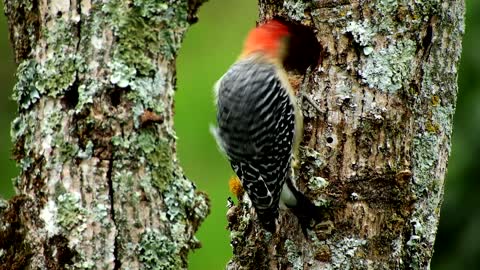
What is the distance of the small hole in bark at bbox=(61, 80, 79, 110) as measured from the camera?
14.1 ft

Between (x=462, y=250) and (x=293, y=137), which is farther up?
(x=293, y=137)

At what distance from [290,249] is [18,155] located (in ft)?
4.61

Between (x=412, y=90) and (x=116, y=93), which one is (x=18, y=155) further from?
(x=412, y=90)

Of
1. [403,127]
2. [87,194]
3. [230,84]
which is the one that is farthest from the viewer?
[230,84]

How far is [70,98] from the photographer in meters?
4.32

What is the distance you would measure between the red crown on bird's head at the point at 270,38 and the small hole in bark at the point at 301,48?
0.15 feet

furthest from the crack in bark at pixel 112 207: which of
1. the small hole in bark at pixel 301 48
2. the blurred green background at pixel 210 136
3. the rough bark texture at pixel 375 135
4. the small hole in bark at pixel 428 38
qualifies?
the blurred green background at pixel 210 136

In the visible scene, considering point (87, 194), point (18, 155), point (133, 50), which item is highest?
point (133, 50)

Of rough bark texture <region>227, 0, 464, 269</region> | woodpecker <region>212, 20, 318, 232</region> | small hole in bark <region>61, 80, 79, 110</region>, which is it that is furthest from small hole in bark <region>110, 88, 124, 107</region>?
rough bark texture <region>227, 0, 464, 269</region>

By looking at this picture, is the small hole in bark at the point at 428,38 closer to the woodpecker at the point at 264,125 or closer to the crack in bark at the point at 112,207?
the woodpecker at the point at 264,125

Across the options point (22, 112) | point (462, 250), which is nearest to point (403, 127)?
point (462, 250)

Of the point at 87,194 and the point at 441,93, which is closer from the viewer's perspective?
the point at 87,194

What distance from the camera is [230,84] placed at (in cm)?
Result: 534

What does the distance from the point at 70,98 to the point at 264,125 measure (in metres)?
1.20
